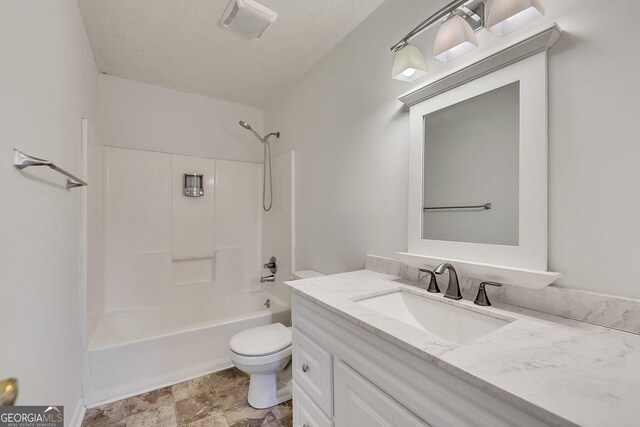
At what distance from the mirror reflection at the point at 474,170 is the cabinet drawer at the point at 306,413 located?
33.7 inches

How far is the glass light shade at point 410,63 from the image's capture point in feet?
4.00

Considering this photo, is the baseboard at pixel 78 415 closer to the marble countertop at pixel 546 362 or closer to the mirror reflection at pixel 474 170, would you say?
the marble countertop at pixel 546 362

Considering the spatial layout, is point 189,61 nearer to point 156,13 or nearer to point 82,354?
point 156,13

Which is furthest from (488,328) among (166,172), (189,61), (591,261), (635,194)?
(166,172)

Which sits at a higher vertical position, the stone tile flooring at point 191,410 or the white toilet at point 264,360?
the white toilet at point 264,360

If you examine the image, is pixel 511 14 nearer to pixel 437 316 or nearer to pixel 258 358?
pixel 437 316

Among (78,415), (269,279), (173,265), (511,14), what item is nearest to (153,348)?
(78,415)

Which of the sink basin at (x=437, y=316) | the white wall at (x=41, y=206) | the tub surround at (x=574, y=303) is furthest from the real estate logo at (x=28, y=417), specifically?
the tub surround at (x=574, y=303)

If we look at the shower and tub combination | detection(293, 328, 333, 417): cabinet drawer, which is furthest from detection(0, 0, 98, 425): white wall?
detection(293, 328, 333, 417): cabinet drawer

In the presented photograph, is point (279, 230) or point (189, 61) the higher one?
point (189, 61)

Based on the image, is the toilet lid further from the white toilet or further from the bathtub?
the bathtub

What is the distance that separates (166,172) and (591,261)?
2.92m

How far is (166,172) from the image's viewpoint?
2.56 meters

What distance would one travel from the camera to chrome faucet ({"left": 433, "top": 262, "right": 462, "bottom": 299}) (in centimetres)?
102
